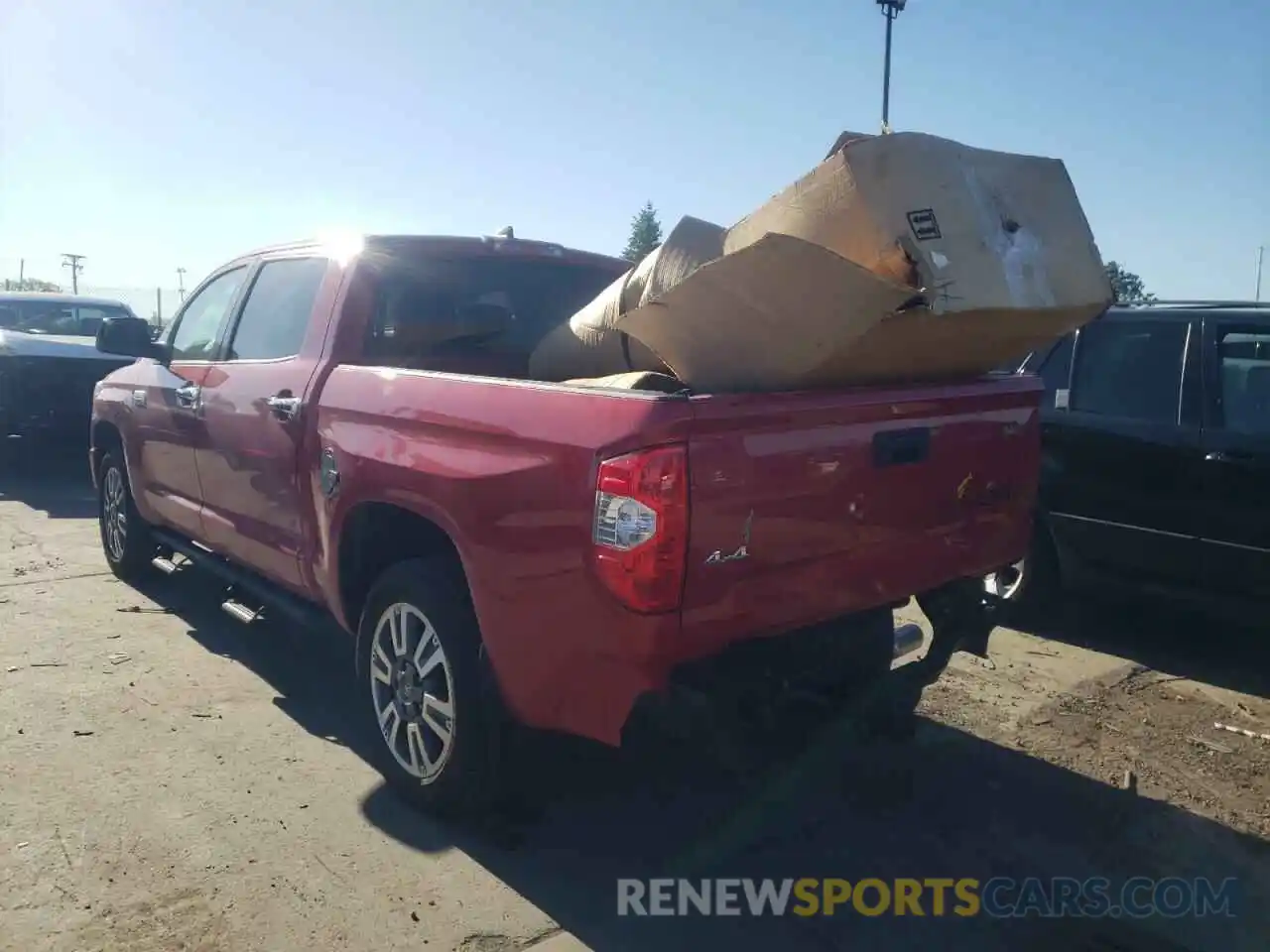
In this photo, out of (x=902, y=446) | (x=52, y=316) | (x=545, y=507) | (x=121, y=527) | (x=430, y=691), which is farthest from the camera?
(x=52, y=316)

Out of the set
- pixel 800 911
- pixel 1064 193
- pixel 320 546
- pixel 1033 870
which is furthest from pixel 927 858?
pixel 320 546

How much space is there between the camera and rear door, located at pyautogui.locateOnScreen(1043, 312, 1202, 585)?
525cm

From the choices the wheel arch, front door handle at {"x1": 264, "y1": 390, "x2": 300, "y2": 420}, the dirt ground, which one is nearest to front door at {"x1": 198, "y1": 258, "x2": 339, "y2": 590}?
front door handle at {"x1": 264, "y1": 390, "x2": 300, "y2": 420}

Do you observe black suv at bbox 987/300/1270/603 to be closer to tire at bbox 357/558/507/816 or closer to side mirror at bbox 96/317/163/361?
tire at bbox 357/558/507/816

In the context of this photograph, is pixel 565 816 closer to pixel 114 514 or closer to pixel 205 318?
pixel 205 318

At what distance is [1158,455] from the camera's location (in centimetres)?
533

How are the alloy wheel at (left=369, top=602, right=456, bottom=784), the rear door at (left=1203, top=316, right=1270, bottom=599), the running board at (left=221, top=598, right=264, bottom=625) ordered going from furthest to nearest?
the rear door at (left=1203, top=316, right=1270, bottom=599), the running board at (left=221, top=598, right=264, bottom=625), the alloy wheel at (left=369, top=602, right=456, bottom=784)

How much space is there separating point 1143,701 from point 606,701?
3.17 meters

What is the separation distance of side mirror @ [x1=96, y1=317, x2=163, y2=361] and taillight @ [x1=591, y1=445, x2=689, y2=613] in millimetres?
3973

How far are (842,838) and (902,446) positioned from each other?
53.1 inches

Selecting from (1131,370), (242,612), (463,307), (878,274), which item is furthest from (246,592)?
(1131,370)

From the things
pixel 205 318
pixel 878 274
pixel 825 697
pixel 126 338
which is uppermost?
pixel 878 274

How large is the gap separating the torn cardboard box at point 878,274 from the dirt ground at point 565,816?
4.79 feet

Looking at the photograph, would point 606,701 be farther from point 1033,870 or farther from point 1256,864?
point 1256,864
